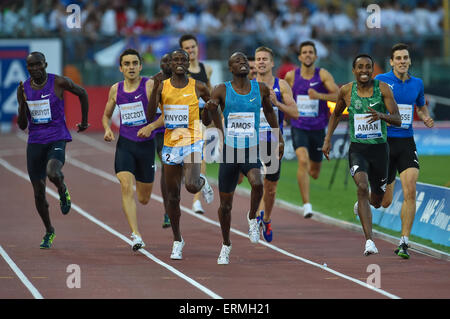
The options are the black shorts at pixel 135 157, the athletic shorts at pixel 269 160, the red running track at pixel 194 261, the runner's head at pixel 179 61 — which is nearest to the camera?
the red running track at pixel 194 261

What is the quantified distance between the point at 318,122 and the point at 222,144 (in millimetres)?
4709

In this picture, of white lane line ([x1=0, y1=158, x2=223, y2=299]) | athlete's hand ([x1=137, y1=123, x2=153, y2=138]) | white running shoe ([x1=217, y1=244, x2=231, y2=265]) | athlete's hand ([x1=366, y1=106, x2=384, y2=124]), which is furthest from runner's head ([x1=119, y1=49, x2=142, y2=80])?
athlete's hand ([x1=366, y1=106, x2=384, y2=124])

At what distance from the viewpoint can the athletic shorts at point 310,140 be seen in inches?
611

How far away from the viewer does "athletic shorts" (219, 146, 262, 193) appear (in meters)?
11.2

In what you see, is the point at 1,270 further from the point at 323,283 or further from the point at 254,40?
the point at 254,40

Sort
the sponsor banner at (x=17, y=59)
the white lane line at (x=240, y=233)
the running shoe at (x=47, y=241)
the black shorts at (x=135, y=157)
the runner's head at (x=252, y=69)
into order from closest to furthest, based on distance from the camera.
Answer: the white lane line at (x=240, y=233) < the black shorts at (x=135, y=157) < the running shoe at (x=47, y=241) < the runner's head at (x=252, y=69) < the sponsor banner at (x=17, y=59)

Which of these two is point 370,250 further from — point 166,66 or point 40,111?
point 40,111

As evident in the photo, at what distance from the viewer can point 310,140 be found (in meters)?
15.6

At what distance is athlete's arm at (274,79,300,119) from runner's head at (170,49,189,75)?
158 cm

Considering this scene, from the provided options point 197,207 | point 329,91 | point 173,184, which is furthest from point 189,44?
point 173,184

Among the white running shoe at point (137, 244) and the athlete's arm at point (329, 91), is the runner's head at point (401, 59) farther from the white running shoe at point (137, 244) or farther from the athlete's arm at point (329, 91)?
the white running shoe at point (137, 244)

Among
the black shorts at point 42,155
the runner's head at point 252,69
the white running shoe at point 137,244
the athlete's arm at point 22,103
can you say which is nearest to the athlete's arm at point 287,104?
the runner's head at point 252,69

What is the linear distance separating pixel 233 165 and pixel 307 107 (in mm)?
4598
